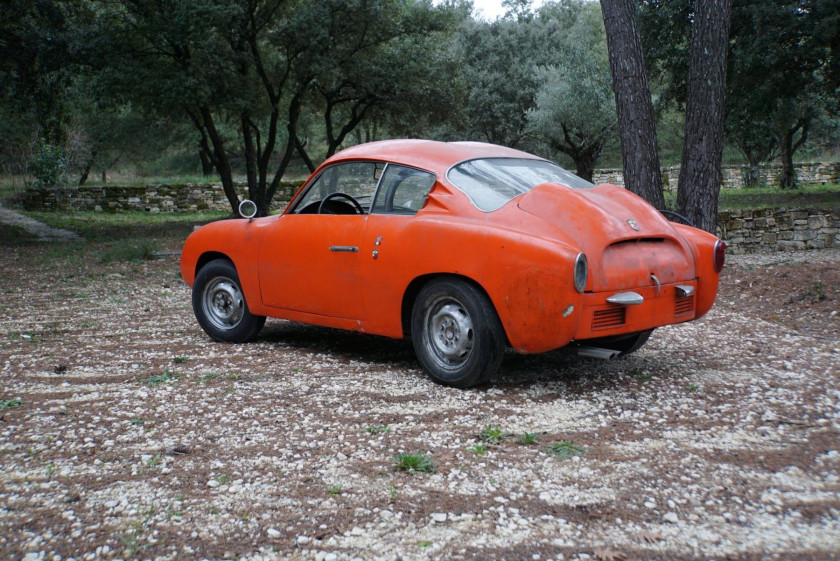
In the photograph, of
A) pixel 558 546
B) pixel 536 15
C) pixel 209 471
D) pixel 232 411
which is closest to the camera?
pixel 558 546

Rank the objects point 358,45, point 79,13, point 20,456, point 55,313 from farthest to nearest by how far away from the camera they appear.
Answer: point 358,45 → point 79,13 → point 55,313 → point 20,456

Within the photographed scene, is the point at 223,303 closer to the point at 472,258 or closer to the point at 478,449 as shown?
the point at 472,258

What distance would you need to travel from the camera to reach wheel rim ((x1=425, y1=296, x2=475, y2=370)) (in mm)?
4914

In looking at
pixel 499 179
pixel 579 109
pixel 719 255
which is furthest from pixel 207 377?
pixel 579 109

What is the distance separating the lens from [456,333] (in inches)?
196

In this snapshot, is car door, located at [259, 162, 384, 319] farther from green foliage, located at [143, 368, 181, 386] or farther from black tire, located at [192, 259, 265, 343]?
green foliage, located at [143, 368, 181, 386]

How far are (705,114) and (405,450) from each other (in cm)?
778

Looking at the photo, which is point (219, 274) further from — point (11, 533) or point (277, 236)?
point (11, 533)

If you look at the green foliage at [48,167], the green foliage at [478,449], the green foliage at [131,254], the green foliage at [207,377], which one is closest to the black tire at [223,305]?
the green foliage at [207,377]

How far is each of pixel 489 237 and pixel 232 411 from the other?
190 centimetres

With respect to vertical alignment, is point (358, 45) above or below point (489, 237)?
above

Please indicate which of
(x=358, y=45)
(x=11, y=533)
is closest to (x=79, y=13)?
(x=358, y=45)

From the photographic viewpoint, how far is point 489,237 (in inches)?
184

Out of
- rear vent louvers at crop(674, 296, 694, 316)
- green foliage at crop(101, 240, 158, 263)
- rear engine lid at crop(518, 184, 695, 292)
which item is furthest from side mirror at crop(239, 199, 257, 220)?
green foliage at crop(101, 240, 158, 263)
